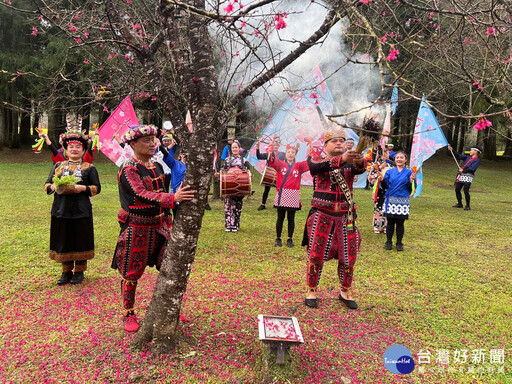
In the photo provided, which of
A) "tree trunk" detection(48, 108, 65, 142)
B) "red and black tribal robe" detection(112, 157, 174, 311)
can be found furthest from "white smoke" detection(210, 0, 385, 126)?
"tree trunk" detection(48, 108, 65, 142)

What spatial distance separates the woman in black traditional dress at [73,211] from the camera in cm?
473

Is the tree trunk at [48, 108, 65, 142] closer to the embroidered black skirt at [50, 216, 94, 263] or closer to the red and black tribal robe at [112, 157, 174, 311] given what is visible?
the embroidered black skirt at [50, 216, 94, 263]

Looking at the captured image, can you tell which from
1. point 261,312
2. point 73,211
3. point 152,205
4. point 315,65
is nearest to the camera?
point 152,205

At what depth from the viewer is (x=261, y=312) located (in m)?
4.18

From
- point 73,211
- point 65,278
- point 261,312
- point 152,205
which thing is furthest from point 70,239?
point 261,312

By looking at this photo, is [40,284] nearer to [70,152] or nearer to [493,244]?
[70,152]

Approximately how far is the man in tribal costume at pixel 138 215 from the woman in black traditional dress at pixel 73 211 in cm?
151

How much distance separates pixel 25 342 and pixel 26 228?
4.90m

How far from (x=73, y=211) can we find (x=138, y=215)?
1.80 metres

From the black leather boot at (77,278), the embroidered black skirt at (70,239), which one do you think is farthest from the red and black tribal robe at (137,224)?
the black leather boot at (77,278)

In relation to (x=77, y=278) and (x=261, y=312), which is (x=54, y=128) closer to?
(x=77, y=278)

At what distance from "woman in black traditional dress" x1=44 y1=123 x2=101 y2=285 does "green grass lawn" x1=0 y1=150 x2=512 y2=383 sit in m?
0.37

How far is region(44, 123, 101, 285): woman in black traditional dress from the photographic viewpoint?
4.73 meters

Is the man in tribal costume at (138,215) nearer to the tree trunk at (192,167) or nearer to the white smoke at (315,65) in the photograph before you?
the tree trunk at (192,167)
